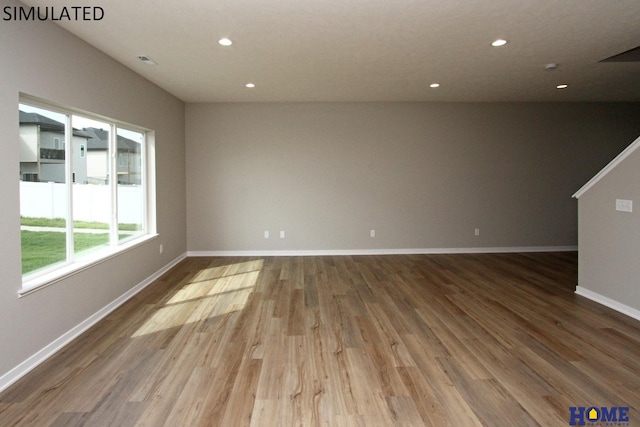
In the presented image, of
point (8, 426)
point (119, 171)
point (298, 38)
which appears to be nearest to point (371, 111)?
point (298, 38)

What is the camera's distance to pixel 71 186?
11.2ft

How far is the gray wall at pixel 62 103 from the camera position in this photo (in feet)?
8.23

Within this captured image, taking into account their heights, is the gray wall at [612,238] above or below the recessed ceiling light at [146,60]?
below

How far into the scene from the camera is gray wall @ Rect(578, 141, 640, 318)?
3.63 metres

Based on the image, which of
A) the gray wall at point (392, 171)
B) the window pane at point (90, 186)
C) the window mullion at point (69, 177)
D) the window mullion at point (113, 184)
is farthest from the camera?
the gray wall at point (392, 171)

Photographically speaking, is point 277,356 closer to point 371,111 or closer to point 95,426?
point 95,426

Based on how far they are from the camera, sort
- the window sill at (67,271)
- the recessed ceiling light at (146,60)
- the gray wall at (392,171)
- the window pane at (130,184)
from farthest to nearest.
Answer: the gray wall at (392,171) < the window pane at (130,184) < the recessed ceiling light at (146,60) < the window sill at (67,271)

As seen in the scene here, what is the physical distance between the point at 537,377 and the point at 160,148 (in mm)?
5046

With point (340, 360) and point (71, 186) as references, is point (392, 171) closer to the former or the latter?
point (340, 360)

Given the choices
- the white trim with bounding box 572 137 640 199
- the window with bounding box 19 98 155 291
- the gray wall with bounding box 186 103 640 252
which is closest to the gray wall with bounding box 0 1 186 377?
the window with bounding box 19 98 155 291

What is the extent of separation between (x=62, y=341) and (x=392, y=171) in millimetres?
5190

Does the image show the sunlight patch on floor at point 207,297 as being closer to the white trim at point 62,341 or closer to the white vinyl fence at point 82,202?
the white trim at point 62,341

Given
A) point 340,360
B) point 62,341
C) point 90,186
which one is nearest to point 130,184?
point 90,186

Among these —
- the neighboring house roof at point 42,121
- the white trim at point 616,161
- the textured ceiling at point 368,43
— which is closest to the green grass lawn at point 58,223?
the neighboring house roof at point 42,121
